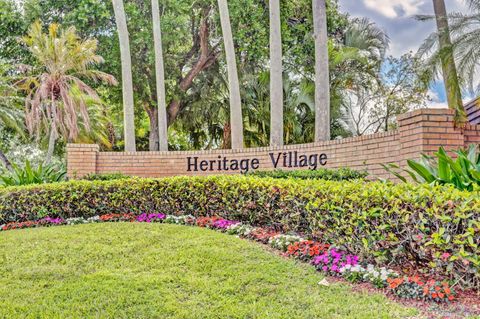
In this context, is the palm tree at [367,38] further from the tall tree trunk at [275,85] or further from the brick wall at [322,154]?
the brick wall at [322,154]

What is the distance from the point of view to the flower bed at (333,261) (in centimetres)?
384

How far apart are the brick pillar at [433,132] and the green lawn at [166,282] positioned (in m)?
3.53

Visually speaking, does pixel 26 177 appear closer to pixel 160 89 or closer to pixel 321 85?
pixel 160 89

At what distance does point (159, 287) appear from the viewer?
4309 millimetres

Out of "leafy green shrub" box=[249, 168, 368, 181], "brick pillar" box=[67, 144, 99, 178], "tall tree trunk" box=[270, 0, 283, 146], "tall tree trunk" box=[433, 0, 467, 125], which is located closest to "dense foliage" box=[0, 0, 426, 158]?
"tall tree trunk" box=[270, 0, 283, 146]

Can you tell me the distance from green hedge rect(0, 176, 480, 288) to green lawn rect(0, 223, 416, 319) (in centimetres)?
59

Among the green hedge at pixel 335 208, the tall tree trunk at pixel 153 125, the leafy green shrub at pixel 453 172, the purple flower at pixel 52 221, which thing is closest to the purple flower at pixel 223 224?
the green hedge at pixel 335 208

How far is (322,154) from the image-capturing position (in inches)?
393

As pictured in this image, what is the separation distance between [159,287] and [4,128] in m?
18.3

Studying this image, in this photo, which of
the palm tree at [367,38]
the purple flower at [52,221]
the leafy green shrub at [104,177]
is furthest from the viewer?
the palm tree at [367,38]

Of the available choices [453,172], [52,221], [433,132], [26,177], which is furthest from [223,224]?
[26,177]

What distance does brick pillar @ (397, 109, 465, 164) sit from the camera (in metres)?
7.35

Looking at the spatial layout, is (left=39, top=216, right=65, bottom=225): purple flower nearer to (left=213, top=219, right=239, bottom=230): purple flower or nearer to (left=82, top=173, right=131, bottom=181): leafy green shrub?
(left=82, top=173, right=131, bottom=181): leafy green shrub

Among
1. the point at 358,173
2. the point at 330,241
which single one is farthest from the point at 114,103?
the point at 330,241
